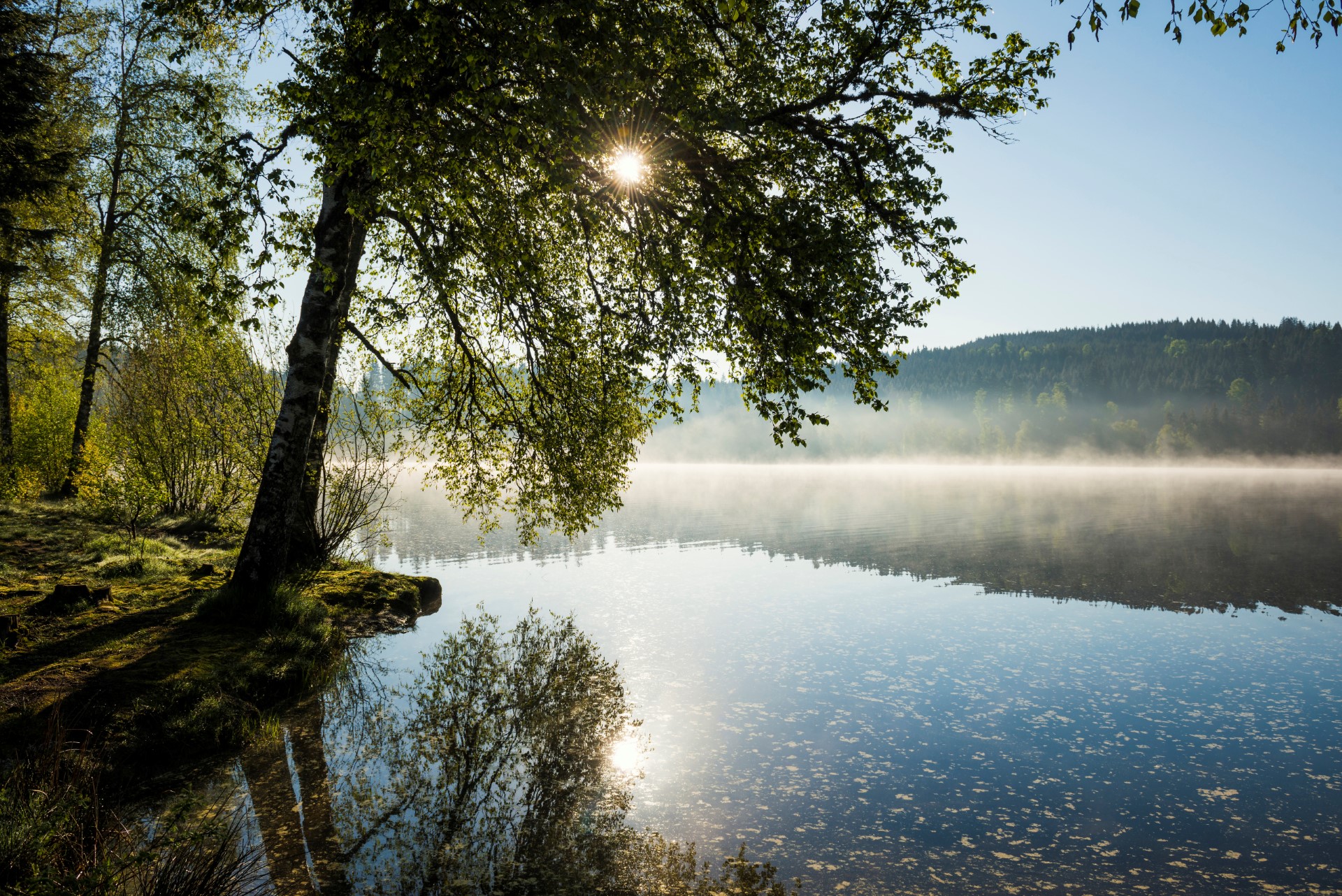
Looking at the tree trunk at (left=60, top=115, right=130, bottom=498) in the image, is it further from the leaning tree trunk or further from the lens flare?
the lens flare

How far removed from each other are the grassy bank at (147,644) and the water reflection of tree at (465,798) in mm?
751

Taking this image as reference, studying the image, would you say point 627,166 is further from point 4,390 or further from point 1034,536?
point 1034,536

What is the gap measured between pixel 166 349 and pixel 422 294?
9.70 meters

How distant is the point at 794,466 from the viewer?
458 feet

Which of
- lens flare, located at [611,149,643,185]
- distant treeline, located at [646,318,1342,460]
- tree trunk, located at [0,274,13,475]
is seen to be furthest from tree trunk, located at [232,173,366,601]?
distant treeline, located at [646,318,1342,460]

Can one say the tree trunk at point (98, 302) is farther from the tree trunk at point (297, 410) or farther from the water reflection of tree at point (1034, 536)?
the tree trunk at point (297, 410)

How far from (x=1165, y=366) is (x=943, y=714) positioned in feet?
649

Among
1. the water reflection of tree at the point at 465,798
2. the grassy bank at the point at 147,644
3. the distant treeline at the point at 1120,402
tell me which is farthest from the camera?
the distant treeline at the point at 1120,402

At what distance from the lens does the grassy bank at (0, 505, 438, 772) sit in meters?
7.49

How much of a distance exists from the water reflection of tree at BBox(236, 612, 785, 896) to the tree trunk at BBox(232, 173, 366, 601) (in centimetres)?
242

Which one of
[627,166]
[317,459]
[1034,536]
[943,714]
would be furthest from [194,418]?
[1034,536]

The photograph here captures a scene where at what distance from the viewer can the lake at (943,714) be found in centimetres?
682

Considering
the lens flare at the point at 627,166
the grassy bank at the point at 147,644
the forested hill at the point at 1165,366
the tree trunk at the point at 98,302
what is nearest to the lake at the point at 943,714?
the grassy bank at the point at 147,644

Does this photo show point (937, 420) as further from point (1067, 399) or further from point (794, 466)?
point (794, 466)
